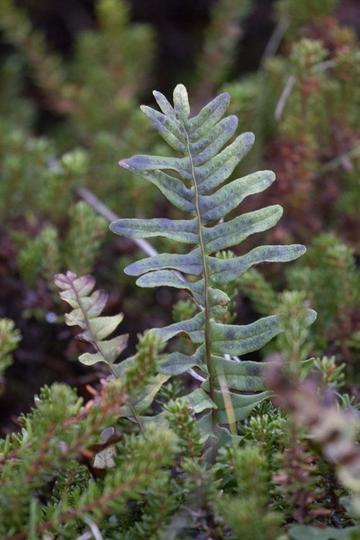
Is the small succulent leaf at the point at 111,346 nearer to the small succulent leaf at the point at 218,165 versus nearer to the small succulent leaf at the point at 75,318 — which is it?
the small succulent leaf at the point at 75,318

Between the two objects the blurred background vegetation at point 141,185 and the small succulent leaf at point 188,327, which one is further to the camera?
the blurred background vegetation at point 141,185

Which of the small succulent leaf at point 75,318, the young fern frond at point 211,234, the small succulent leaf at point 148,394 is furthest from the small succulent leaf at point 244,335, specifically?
the small succulent leaf at point 75,318

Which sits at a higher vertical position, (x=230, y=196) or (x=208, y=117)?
(x=208, y=117)

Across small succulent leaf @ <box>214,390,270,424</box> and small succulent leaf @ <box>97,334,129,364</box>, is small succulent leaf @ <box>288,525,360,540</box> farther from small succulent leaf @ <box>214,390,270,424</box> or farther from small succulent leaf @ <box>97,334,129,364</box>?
small succulent leaf @ <box>97,334,129,364</box>

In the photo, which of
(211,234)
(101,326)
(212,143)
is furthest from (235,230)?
(101,326)

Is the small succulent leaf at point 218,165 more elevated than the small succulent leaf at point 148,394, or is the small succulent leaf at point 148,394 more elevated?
the small succulent leaf at point 218,165

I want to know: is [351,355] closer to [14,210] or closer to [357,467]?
[357,467]

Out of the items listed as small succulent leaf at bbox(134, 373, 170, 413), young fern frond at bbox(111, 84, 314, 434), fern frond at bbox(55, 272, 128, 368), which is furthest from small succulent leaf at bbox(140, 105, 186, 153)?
small succulent leaf at bbox(134, 373, 170, 413)

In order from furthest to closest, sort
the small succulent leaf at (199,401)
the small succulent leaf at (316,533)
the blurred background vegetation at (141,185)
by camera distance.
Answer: the blurred background vegetation at (141,185) → the small succulent leaf at (199,401) → the small succulent leaf at (316,533)

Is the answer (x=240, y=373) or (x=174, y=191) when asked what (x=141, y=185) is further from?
(x=240, y=373)
